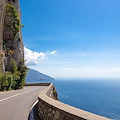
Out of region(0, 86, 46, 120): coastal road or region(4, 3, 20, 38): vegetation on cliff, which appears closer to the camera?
region(0, 86, 46, 120): coastal road

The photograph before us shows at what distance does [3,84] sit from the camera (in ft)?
65.0

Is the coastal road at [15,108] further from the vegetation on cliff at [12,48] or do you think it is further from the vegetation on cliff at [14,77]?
the vegetation on cliff at [12,48]

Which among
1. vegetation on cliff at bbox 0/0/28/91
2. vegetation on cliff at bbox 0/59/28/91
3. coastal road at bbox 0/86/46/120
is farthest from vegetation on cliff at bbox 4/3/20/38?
coastal road at bbox 0/86/46/120

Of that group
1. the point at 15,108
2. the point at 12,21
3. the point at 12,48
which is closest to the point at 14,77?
the point at 12,48

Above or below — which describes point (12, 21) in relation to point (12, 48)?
above

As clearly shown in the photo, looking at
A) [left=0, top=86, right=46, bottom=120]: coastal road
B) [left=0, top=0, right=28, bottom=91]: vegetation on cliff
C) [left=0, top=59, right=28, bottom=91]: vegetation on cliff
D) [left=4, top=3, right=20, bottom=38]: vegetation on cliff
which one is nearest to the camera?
[left=0, top=86, right=46, bottom=120]: coastal road

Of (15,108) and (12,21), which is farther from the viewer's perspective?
(12,21)

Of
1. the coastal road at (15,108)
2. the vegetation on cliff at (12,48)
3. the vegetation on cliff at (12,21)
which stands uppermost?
the vegetation on cliff at (12,21)

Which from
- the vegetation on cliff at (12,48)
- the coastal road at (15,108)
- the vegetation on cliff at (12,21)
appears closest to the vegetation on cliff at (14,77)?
the vegetation on cliff at (12,48)

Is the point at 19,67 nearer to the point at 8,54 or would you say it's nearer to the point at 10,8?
the point at 8,54

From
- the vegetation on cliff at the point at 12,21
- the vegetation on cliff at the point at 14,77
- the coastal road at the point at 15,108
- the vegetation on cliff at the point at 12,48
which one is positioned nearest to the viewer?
the coastal road at the point at 15,108

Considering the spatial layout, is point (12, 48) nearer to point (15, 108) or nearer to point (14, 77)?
point (14, 77)

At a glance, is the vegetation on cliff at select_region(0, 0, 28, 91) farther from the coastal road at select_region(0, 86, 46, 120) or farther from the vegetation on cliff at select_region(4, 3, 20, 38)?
the coastal road at select_region(0, 86, 46, 120)

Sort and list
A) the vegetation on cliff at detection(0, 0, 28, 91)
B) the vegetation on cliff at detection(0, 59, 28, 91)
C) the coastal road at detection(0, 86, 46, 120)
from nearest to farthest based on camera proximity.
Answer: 1. the coastal road at detection(0, 86, 46, 120)
2. the vegetation on cliff at detection(0, 59, 28, 91)
3. the vegetation on cliff at detection(0, 0, 28, 91)
